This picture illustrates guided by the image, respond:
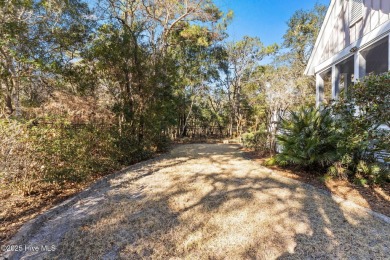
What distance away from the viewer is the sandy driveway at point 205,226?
2.12 meters

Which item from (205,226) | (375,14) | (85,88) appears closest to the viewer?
(205,226)

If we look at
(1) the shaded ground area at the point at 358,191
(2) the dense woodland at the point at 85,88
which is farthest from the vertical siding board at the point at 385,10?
(1) the shaded ground area at the point at 358,191

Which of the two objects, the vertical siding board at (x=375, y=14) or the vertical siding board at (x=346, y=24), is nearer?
the vertical siding board at (x=375, y=14)

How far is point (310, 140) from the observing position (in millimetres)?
4570

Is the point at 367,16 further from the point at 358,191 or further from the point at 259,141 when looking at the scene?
the point at 259,141

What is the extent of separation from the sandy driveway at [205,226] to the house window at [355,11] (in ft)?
17.1

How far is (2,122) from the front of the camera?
2.75 m

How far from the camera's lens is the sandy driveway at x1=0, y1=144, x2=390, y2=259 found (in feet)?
6.95

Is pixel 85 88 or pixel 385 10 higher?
pixel 385 10

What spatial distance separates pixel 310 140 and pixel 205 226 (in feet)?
11.3

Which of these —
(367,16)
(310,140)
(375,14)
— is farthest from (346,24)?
(310,140)

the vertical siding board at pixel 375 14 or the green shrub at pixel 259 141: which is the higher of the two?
the vertical siding board at pixel 375 14

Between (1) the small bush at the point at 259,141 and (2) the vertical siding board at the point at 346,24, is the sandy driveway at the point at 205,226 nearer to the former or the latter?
(1) the small bush at the point at 259,141

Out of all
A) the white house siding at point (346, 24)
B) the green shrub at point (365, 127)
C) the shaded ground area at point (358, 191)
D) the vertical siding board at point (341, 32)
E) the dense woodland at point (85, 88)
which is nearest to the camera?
the shaded ground area at point (358, 191)
